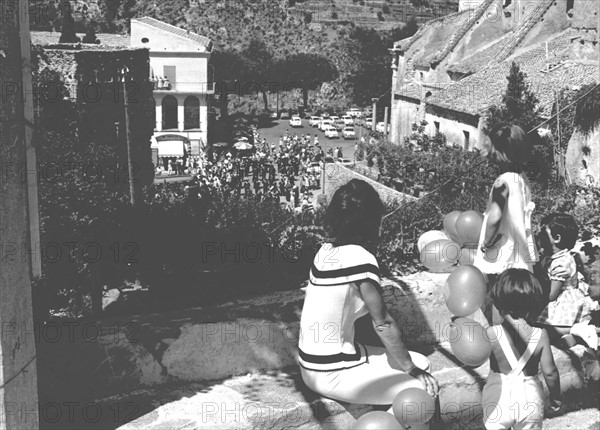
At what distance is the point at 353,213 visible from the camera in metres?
3.71

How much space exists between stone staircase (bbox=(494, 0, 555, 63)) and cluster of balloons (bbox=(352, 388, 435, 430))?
26754 millimetres

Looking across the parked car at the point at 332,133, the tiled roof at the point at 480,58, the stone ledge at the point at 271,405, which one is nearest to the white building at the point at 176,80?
the parked car at the point at 332,133

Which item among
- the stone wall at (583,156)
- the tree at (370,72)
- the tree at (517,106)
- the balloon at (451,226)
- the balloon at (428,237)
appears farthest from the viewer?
the tree at (370,72)

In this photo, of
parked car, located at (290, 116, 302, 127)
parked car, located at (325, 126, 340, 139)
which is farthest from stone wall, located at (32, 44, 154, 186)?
parked car, located at (290, 116, 302, 127)

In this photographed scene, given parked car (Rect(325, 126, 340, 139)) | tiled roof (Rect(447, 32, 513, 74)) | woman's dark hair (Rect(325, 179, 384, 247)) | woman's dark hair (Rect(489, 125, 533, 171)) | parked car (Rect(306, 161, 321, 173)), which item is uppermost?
tiled roof (Rect(447, 32, 513, 74))

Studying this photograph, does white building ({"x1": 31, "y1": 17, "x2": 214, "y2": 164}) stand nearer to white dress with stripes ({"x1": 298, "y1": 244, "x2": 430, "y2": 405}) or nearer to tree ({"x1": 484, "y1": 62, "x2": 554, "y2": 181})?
tree ({"x1": 484, "y1": 62, "x2": 554, "y2": 181})

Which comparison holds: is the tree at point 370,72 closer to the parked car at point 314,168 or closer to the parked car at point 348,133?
the parked car at point 348,133

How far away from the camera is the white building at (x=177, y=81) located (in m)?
50.4

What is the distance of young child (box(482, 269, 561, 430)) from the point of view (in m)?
4.10

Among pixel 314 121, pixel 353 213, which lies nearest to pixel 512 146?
pixel 353 213

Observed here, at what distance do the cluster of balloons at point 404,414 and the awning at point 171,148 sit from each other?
46.1 meters

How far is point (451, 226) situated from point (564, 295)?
1.03 meters

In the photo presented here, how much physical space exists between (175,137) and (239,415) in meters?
47.2

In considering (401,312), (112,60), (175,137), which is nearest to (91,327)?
(401,312)
